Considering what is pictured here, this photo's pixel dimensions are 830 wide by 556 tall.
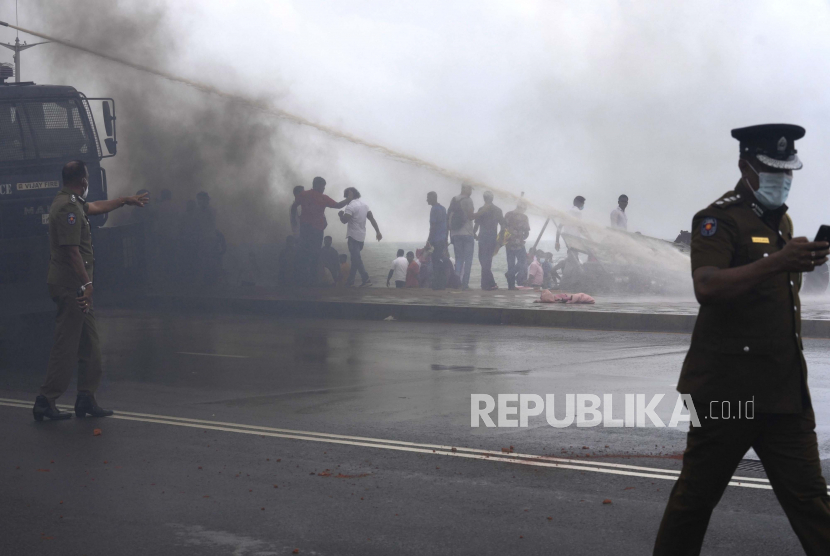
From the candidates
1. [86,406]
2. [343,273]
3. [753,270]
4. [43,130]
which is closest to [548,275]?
[343,273]

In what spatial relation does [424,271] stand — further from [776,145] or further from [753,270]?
[753,270]

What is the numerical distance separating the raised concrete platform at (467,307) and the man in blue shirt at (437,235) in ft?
2.68

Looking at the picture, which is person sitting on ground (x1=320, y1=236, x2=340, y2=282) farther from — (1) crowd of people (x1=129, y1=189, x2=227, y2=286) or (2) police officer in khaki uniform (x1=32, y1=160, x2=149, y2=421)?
(2) police officer in khaki uniform (x1=32, y1=160, x2=149, y2=421)

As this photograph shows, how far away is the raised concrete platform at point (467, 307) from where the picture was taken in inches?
531

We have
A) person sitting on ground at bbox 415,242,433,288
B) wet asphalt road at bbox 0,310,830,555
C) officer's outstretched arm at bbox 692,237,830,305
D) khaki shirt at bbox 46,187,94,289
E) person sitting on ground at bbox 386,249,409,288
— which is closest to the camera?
officer's outstretched arm at bbox 692,237,830,305

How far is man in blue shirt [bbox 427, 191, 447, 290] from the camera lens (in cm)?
1881

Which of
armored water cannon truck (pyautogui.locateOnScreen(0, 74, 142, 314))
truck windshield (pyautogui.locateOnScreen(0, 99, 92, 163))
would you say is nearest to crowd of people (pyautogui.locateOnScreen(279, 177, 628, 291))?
armored water cannon truck (pyautogui.locateOnScreen(0, 74, 142, 314))

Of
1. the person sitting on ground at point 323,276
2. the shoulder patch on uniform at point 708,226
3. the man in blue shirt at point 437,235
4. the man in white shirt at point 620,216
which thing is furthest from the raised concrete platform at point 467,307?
the shoulder patch on uniform at point 708,226

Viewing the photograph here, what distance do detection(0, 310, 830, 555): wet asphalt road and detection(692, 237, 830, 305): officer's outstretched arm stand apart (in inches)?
57.3

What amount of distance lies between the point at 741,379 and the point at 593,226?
15716mm

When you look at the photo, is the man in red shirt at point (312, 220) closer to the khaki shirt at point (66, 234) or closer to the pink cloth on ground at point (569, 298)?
the pink cloth on ground at point (569, 298)

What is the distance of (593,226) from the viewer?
61.0 feet

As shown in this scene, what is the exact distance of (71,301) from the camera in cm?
694

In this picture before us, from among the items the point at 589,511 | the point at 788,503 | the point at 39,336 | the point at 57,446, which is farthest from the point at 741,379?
the point at 39,336
